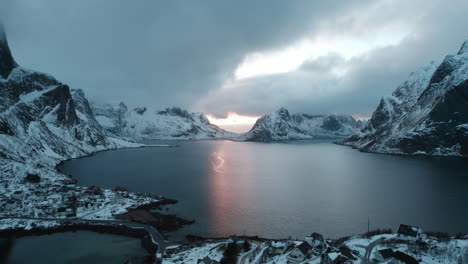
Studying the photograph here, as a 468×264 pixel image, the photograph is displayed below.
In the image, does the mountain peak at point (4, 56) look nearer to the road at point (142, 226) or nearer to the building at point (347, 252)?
the road at point (142, 226)

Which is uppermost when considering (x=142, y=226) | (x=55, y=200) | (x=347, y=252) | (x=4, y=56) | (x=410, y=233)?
(x=4, y=56)

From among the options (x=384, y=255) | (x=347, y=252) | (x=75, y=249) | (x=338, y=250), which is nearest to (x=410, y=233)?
(x=384, y=255)

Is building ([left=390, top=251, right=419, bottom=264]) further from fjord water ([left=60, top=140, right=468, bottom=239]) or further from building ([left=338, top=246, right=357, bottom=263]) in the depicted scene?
fjord water ([left=60, top=140, right=468, bottom=239])

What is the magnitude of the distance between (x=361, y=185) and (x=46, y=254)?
88191 mm

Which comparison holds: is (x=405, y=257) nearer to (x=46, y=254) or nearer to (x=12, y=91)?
(x=46, y=254)

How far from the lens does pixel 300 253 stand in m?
39.6

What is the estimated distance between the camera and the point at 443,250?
123 ft

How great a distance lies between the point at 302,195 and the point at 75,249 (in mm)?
58491

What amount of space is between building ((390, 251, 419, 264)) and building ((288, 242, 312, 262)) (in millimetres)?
10185

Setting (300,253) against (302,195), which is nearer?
(300,253)

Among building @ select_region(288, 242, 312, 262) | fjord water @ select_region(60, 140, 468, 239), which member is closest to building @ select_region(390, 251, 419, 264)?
building @ select_region(288, 242, 312, 262)

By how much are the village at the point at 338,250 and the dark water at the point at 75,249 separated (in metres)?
8.39

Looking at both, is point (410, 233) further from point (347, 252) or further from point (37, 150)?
point (37, 150)

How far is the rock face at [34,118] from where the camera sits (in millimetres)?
108750
